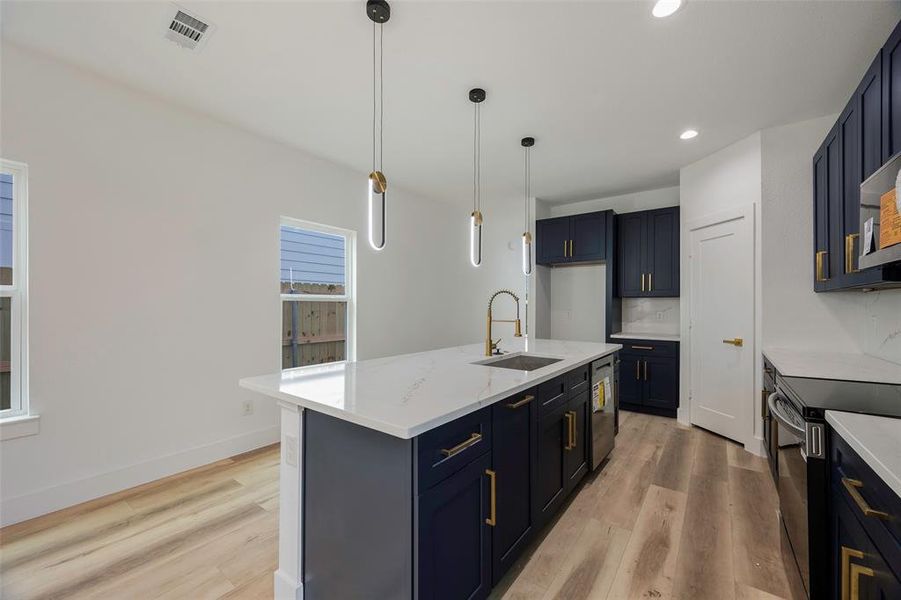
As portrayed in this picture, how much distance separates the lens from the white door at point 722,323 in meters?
3.28

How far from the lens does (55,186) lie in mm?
2311

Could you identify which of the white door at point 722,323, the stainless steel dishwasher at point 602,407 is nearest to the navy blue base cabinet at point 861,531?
the stainless steel dishwasher at point 602,407

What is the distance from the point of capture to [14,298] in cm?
224

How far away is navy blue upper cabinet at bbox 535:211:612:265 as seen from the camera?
472 cm

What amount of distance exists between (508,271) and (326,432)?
4759mm

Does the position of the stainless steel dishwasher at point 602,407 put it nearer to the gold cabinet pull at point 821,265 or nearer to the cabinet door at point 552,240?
the gold cabinet pull at point 821,265

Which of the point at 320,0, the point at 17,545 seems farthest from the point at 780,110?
the point at 17,545

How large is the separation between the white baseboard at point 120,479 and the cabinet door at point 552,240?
12.7ft

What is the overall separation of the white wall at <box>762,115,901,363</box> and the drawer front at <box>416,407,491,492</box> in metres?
2.93

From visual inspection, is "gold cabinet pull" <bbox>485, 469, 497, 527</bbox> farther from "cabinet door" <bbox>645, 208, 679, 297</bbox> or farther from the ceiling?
"cabinet door" <bbox>645, 208, 679, 297</bbox>

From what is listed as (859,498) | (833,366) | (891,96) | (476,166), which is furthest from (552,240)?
(859,498)

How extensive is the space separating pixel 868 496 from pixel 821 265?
2.31 m

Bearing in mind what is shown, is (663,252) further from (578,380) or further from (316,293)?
(316,293)

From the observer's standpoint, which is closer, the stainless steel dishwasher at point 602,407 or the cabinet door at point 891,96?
the cabinet door at point 891,96
